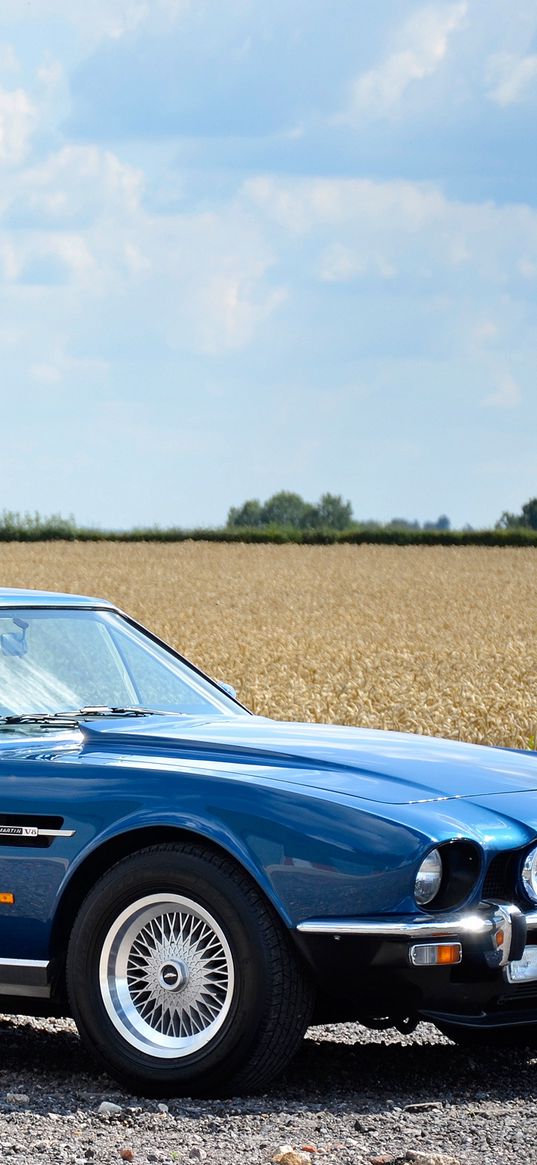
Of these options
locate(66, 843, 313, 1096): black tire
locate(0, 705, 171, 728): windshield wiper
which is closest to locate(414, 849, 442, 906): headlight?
locate(66, 843, 313, 1096): black tire

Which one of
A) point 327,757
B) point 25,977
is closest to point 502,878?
point 327,757

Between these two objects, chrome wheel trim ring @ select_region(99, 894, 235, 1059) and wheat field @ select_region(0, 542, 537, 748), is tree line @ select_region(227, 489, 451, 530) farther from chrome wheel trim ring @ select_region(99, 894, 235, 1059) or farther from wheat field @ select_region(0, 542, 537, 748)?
chrome wheel trim ring @ select_region(99, 894, 235, 1059)

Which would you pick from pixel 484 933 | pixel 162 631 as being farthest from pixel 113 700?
pixel 162 631

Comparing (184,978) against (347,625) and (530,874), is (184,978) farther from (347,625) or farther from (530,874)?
(347,625)

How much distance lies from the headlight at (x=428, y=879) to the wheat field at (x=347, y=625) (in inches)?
352

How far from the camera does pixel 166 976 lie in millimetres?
4613

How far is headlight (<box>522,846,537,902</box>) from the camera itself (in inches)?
185

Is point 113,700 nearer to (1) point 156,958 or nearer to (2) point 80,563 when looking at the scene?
(1) point 156,958

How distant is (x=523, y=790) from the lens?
16.7 ft

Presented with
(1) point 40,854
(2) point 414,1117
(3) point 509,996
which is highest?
(1) point 40,854

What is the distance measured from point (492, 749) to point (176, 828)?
5.10 ft

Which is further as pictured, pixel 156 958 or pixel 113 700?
pixel 113 700

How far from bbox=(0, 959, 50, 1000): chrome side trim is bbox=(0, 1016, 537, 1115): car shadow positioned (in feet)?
0.88

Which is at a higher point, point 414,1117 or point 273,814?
point 273,814
